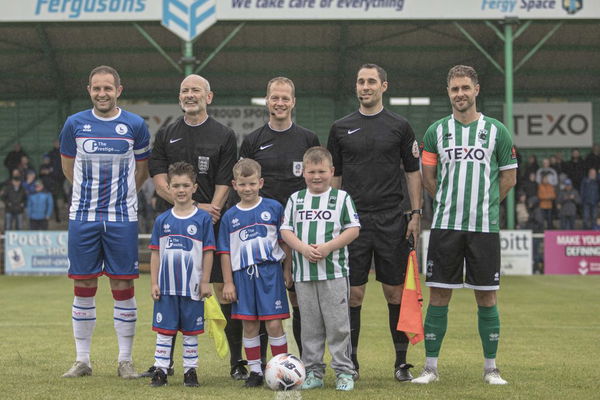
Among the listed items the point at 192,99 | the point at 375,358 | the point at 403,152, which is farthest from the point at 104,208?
the point at 375,358

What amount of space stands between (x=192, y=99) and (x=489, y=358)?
8.92 ft

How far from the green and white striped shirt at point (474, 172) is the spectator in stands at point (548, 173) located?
1736 cm

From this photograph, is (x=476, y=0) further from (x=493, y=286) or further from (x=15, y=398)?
(x=15, y=398)

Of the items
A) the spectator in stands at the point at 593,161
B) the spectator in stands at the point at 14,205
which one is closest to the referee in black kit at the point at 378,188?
the spectator in stands at the point at 14,205

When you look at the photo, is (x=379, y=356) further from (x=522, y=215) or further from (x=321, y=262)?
(x=522, y=215)

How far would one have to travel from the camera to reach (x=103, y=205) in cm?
616

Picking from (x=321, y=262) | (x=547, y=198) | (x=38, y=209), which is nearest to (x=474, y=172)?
(x=321, y=262)

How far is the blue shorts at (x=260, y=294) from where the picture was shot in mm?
5754

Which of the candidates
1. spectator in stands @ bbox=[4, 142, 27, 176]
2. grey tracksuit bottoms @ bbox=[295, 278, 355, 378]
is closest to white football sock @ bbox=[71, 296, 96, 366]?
grey tracksuit bottoms @ bbox=[295, 278, 355, 378]

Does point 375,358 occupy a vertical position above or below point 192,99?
below

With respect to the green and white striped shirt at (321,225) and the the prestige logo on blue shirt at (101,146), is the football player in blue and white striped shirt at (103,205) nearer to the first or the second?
the the prestige logo on blue shirt at (101,146)

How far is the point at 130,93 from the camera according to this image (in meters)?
28.2

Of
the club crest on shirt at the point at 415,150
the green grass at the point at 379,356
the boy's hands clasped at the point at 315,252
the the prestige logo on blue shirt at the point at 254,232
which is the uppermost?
the club crest on shirt at the point at 415,150

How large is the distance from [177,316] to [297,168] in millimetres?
1341
